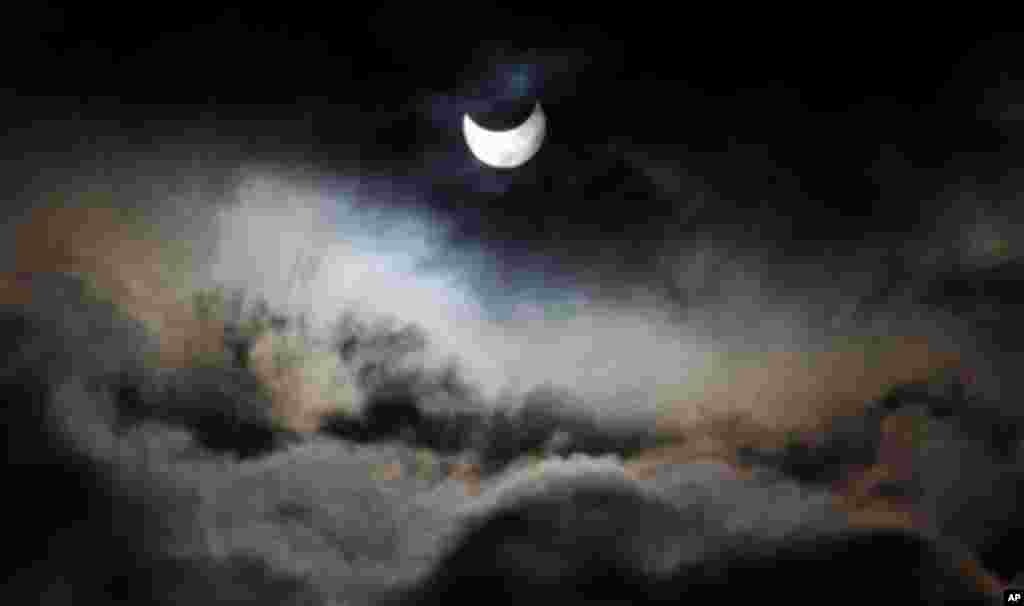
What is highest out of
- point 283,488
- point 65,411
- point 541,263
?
point 541,263

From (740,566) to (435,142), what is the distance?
190cm

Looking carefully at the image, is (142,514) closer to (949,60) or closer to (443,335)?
(443,335)

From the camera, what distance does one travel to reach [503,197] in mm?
3742

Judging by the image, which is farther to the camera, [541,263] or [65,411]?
[541,263]

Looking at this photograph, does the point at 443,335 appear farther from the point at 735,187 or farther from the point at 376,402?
the point at 735,187

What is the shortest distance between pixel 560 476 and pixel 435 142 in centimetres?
131

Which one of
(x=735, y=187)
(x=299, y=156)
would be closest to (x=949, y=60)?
(x=735, y=187)

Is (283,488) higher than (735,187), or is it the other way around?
(735,187)

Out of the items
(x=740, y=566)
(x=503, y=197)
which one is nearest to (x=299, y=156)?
(x=503, y=197)

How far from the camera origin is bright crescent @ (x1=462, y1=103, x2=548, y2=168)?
3715 mm

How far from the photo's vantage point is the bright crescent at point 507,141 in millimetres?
3715

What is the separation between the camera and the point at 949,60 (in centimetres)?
376

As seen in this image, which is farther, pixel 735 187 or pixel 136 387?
pixel 735 187

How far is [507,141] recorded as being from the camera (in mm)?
3711
